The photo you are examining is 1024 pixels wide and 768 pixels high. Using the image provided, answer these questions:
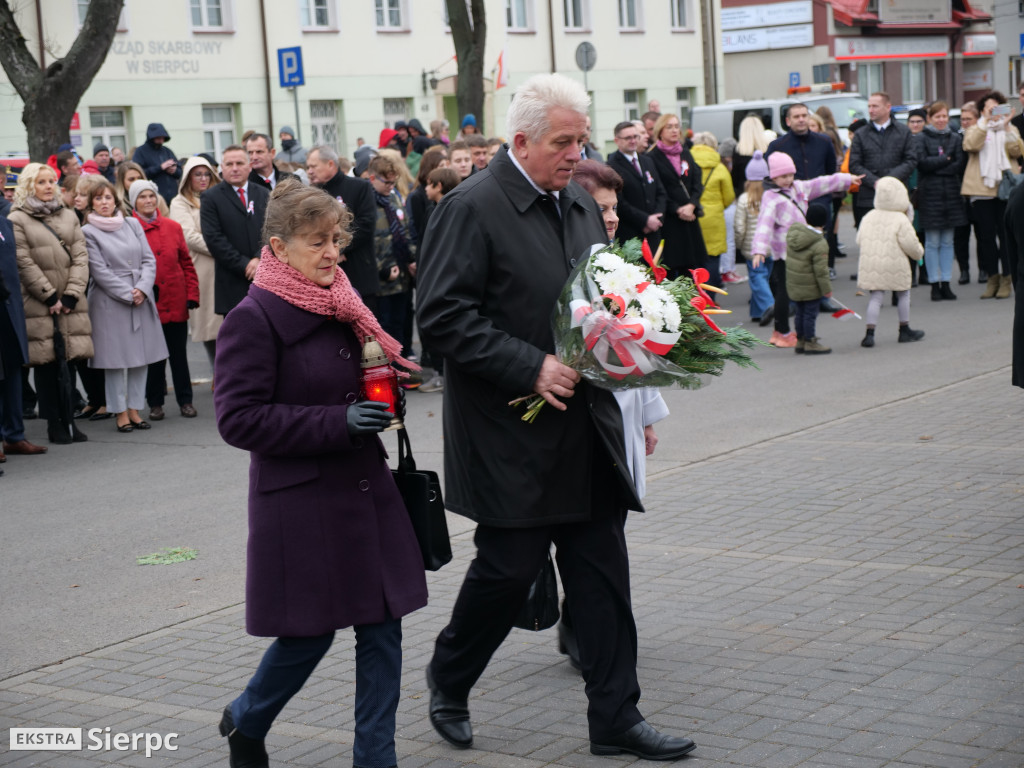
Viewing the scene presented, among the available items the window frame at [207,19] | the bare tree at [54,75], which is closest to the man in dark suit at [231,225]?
the bare tree at [54,75]

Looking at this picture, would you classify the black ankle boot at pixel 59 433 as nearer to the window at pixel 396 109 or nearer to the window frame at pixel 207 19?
the window frame at pixel 207 19

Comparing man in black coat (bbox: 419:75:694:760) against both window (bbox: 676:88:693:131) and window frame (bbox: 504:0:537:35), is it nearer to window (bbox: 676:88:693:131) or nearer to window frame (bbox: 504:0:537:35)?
window frame (bbox: 504:0:537:35)

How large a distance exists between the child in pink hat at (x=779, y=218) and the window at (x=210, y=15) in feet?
71.5

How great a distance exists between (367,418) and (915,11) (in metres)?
54.7

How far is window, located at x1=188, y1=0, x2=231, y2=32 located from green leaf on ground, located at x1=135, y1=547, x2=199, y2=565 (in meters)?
26.7

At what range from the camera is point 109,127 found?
31047 millimetres

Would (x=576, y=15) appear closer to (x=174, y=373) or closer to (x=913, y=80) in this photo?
(x=913, y=80)

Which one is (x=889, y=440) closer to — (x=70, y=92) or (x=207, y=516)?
(x=207, y=516)

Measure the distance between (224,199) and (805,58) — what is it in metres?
43.4

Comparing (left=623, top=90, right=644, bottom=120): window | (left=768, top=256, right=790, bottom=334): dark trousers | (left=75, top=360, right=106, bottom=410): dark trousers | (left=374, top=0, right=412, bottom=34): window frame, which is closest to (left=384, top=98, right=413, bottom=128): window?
(left=374, top=0, right=412, bottom=34): window frame

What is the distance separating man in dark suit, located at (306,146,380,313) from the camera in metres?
11.7

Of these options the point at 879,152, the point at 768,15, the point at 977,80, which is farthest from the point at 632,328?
the point at 977,80

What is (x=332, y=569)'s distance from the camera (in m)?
4.14

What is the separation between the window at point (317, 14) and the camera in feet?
113
